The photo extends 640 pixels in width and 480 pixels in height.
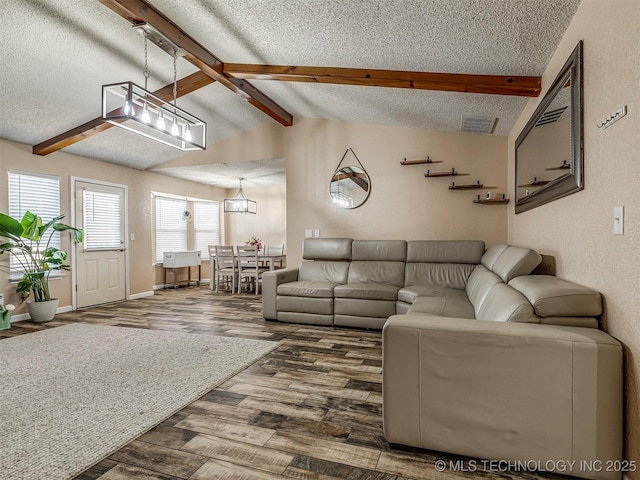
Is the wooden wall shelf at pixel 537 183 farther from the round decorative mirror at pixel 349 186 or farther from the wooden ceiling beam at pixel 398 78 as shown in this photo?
the round decorative mirror at pixel 349 186

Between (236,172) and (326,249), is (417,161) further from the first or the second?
(236,172)

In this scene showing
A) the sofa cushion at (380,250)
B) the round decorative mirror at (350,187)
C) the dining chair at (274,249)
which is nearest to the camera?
the sofa cushion at (380,250)

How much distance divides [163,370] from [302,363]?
1.08 meters

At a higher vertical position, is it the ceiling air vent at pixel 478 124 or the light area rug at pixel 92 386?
the ceiling air vent at pixel 478 124

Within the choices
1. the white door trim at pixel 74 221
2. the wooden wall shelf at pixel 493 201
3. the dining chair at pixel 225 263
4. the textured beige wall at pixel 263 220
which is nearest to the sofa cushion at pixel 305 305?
the wooden wall shelf at pixel 493 201

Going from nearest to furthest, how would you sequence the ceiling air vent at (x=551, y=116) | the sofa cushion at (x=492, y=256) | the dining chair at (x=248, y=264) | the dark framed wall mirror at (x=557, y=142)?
the dark framed wall mirror at (x=557, y=142)
the ceiling air vent at (x=551, y=116)
the sofa cushion at (x=492, y=256)
the dining chair at (x=248, y=264)

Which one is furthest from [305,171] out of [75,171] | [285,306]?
[75,171]

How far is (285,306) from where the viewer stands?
4.15 metres

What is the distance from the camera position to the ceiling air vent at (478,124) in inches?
148

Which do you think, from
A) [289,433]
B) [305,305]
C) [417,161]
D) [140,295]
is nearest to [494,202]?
[417,161]

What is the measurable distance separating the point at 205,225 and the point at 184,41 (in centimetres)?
559

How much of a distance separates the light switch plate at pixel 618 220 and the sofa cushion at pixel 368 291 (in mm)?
2478

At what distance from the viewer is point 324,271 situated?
463 centimetres

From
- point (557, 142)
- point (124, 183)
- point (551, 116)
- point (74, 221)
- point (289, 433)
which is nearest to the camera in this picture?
point (289, 433)
